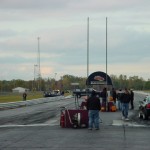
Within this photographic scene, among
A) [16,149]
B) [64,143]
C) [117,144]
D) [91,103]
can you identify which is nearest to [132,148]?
[117,144]

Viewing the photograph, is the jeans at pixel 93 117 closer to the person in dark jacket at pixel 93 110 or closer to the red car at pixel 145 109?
the person in dark jacket at pixel 93 110

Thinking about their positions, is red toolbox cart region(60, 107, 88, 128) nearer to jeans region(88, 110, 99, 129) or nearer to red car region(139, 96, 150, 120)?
jeans region(88, 110, 99, 129)

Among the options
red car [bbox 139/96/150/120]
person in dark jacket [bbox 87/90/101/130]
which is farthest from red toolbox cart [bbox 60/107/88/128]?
red car [bbox 139/96/150/120]

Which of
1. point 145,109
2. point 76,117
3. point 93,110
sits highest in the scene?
point 93,110

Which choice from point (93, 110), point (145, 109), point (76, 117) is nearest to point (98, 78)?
point (145, 109)

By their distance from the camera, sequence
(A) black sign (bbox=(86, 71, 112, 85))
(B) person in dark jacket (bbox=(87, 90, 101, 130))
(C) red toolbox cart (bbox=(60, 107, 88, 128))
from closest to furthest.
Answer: (B) person in dark jacket (bbox=(87, 90, 101, 130))
(C) red toolbox cart (bbox=(60, 107, 88, 128))
(A) black sign (bbox=(86, 71, 112, 85))

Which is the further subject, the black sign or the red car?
the black sign

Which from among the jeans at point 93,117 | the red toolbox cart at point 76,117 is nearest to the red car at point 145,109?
the red toolbox cart at point 76,117

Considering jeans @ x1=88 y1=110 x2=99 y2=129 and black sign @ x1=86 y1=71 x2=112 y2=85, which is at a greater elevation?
black sign @ x1=86 y1=71 x2=112 y2=85

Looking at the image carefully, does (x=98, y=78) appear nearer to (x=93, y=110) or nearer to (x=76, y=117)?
(x=76, y=117)

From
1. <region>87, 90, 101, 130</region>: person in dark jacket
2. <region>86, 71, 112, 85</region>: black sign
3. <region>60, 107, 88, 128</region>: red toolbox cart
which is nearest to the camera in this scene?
<region>87, 90, 101, 130</region>: person in dark jacket

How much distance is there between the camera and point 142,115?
27.3 m

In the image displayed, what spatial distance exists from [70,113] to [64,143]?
6.24 m

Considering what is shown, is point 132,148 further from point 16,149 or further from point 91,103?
point 91,103
